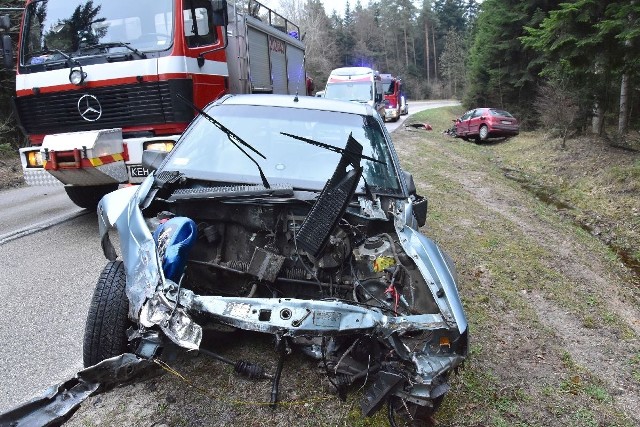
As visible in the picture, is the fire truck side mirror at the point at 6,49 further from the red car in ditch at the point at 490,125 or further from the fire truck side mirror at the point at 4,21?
the red car in ditch at the point at 490,125

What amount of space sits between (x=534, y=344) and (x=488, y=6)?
83.4 ft

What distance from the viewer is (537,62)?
1794 cm

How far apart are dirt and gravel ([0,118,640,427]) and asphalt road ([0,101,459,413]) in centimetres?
51

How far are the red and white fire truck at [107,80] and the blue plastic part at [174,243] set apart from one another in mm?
3089

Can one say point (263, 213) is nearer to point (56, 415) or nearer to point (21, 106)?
point (56, 415)

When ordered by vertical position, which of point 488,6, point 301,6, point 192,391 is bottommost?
point 192,391

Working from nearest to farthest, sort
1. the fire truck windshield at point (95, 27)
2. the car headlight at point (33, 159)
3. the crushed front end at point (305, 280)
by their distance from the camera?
the crushed front end at point (305, 280)
the fire truck windshield at point (95, 27)
the car headlight at point (33, 159)

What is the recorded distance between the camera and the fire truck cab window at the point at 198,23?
20.2 ft

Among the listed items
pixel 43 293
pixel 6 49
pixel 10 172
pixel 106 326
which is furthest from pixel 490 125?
pixel 106 326

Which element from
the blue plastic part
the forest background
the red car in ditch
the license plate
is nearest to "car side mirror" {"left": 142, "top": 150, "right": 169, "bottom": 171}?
the blue plastic part

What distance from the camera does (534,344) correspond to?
4074 mm

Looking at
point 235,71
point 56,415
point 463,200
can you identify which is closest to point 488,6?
point 463,200

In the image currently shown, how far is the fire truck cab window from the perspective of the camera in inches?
243

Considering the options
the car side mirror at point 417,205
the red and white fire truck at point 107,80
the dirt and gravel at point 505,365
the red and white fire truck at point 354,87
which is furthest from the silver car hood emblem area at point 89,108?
the red and white fire truck at point 354,87
